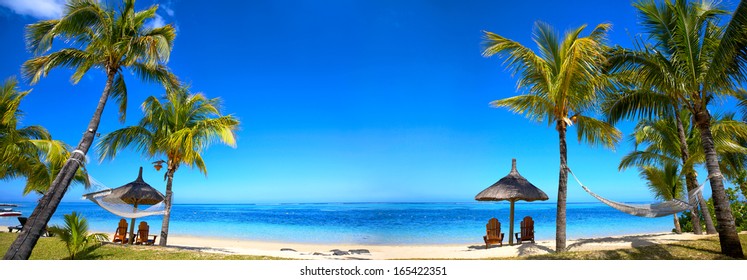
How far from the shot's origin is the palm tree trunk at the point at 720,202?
476 cm

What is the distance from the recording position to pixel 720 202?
485 centimetres

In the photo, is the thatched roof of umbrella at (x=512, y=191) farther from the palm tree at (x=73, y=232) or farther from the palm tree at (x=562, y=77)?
the palm tree at (x=73, y=232)

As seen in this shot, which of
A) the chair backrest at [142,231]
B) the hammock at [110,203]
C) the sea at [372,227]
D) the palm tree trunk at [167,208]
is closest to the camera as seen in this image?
the hammock at [110,203]

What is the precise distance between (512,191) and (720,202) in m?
3.12

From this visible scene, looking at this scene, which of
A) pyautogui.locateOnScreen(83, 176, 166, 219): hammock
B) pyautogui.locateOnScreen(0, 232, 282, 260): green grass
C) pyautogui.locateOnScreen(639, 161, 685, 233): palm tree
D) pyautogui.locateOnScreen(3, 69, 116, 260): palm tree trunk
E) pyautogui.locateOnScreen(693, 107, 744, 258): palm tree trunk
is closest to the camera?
pyautogui.locateOnScreen(3, 69, 116, 260): palm tree trunk

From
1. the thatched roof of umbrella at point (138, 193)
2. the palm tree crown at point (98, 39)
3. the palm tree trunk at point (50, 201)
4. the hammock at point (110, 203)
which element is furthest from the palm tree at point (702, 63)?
the thatched roof of umbrella at point (138, 193)

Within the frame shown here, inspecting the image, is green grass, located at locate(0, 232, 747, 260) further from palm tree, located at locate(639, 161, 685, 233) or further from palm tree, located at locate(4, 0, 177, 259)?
palm tree, located at locate(639, 161, 685, 233)

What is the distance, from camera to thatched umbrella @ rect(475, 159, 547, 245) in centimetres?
752

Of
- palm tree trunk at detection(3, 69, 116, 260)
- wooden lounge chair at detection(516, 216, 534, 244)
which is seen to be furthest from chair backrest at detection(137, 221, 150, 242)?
wooden lounge chair at detection(516, 216, 534, 244)

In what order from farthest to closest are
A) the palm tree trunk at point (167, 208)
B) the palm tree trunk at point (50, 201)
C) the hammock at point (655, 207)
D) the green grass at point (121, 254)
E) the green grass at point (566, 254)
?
the palm tree trunk at point (167, 208)
the green grass at point (121, 254)
the hammock at point (655, 207)
the green grass at point (566, 254)
the palm tree trunk at point (50, 201)

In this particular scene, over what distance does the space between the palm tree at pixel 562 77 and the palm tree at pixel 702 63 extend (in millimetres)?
659

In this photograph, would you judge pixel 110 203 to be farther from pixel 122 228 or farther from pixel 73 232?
pixel 122 228

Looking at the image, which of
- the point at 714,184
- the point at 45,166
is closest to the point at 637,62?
the point at 714,184

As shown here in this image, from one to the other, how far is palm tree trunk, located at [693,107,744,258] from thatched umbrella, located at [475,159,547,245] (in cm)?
292
